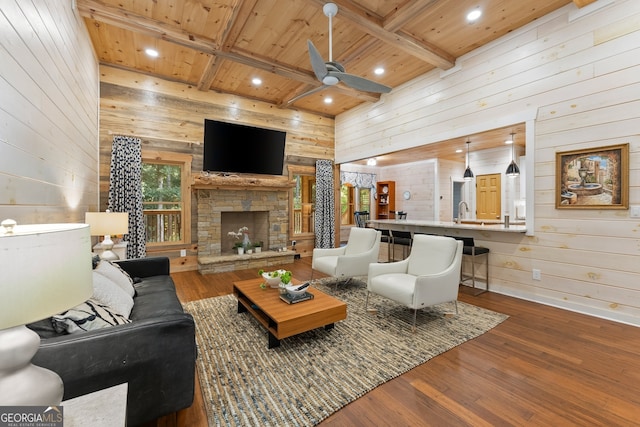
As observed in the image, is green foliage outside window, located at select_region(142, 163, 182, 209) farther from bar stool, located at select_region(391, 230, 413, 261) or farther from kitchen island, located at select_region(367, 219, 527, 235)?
kitchen island, located at select_region(367, 219, 527, 235)

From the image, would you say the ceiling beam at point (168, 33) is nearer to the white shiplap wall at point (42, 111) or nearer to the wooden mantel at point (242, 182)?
the white shiplap wall at point (42, 111)

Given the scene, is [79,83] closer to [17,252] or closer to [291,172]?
[17,252]

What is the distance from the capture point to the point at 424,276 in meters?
2.80

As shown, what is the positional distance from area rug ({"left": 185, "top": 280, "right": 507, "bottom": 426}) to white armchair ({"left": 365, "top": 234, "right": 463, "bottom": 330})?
24cm

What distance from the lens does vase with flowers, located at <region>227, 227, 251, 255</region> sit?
5.79 m

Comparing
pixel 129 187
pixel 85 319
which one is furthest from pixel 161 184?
pixel 85 319

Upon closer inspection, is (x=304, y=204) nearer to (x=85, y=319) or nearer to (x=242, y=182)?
(x=242, y=182)

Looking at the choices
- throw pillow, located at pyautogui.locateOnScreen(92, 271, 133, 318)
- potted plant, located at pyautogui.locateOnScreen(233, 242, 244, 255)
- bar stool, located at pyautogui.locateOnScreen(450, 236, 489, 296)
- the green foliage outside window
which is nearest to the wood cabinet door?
bar stool, located at pyautogui.locateOnScreen(450, 236, 489, 296)

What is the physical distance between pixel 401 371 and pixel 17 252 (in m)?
2.27

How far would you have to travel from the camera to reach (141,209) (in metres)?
4.80

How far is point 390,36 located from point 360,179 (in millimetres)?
5748

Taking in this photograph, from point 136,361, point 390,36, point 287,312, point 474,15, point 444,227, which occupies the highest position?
point 474,15

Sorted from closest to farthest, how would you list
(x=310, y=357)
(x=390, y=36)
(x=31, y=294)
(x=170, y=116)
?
(x=31, y=294) < (x=310, y=357) < (x=390, y=36) < (x=170, y=116)

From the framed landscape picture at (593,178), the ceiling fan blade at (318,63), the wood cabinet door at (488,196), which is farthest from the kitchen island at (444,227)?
the ceiling fan blade at (318,63)
